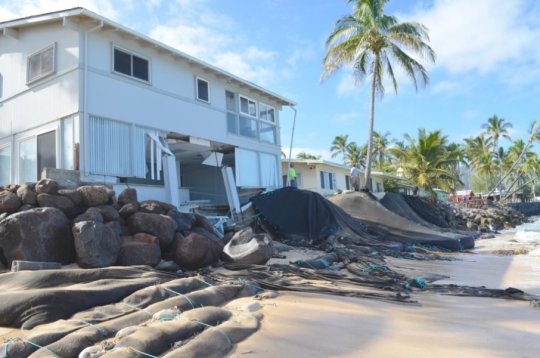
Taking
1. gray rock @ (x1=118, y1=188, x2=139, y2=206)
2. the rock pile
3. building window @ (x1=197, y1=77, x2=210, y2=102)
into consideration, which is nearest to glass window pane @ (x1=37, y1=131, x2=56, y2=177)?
the rock pile

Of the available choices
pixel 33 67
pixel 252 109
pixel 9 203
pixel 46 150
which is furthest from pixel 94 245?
pixel 252 109

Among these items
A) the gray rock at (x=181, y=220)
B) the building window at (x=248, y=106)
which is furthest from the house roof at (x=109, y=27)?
the gray rock at (x=181, y=220)

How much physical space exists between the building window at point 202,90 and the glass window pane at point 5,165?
616 cm

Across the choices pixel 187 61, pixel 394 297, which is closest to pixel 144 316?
pixel 394 297

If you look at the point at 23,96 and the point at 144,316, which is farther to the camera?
the point at 23,96

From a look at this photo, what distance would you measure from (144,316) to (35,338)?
0.92 meters

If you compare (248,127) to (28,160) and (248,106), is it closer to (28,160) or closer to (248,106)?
(248,106)

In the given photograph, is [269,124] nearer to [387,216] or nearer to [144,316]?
[387,216]

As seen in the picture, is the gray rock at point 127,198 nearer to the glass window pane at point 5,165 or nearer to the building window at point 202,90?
the building window at point 202,90

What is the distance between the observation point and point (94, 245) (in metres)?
6.16

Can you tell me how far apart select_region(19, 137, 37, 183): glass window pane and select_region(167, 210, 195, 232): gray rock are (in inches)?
238

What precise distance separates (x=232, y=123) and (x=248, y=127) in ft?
3.15

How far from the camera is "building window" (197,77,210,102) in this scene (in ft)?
46.9

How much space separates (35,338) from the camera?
313 cm
